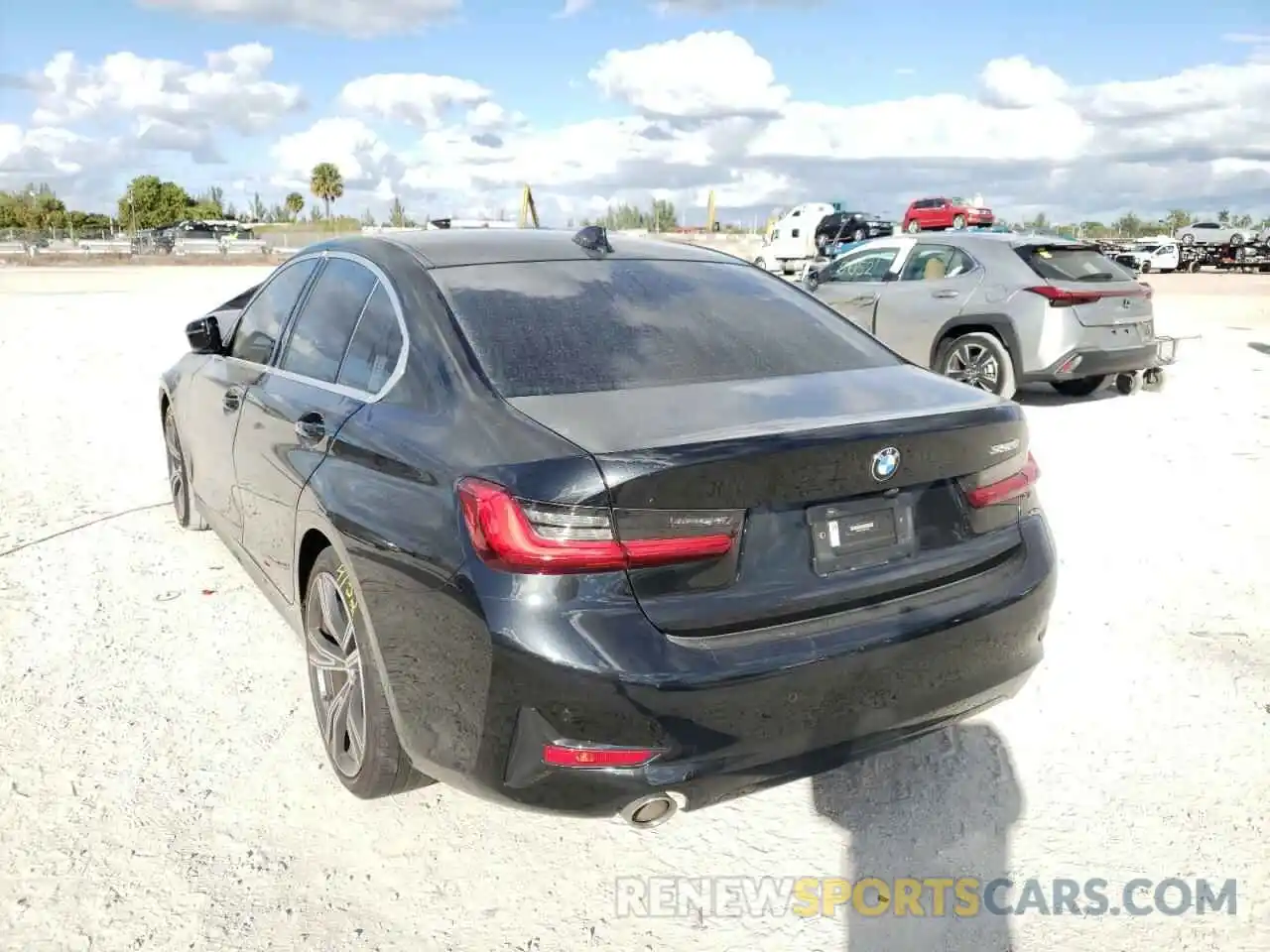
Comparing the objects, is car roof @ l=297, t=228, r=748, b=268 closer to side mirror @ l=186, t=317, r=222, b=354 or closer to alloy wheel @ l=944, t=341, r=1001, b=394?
side mirror @ l=186, t=317, r=222, b=354

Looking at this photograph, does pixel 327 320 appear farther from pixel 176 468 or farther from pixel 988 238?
pixel 988 238

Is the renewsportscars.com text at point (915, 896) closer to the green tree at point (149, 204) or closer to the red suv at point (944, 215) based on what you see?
the red suv at point (944, 215)

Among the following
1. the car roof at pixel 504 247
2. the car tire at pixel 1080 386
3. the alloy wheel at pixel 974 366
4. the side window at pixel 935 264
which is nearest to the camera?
the car roof at pixel 504 247

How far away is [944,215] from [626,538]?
41011mm

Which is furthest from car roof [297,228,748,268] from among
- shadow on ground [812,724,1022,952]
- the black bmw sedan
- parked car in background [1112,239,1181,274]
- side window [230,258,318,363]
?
parked car in background [1112,239,1181,274]

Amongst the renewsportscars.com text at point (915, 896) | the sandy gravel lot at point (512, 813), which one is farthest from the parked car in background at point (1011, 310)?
the renewsportscars.com text at point (915, 896)

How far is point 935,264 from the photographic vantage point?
400 inches

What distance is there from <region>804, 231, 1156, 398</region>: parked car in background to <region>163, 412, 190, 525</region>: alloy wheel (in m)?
6.86

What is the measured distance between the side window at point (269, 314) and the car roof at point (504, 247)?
6.7 inches

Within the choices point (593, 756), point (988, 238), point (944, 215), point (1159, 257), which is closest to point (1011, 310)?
point (988, 238)

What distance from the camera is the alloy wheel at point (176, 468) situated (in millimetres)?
5469

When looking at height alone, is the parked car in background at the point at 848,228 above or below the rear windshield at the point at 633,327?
above

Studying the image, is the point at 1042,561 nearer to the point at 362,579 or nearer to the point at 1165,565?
the point at 362,579

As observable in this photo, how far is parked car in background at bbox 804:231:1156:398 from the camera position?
30.2 ft
